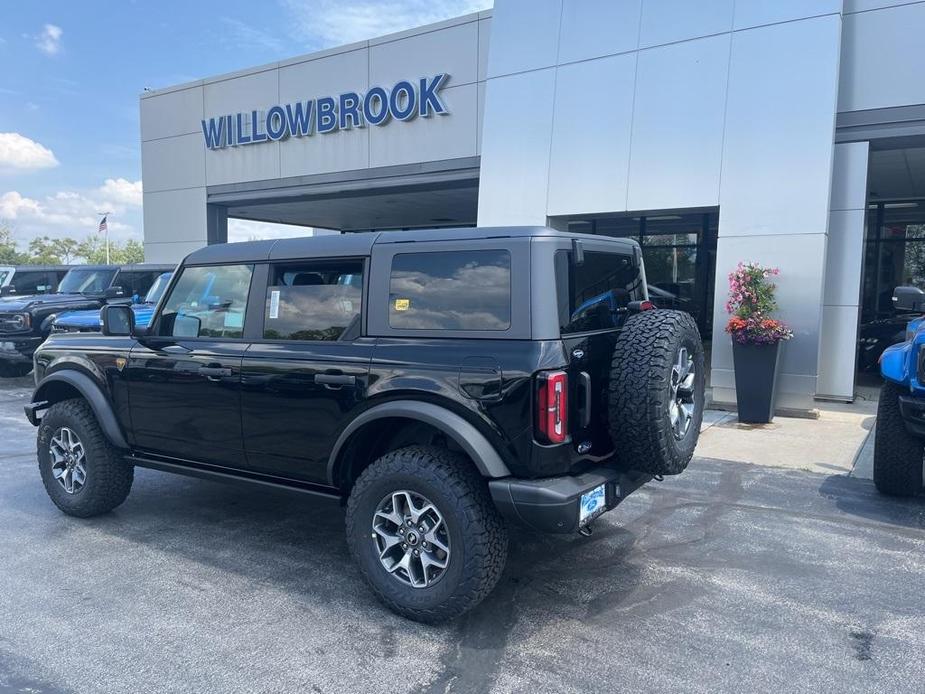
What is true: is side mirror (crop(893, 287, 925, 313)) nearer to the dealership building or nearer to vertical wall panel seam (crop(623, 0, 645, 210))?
the dealership building

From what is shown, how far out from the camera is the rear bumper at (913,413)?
4852 mm

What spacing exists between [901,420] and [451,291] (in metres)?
3.83

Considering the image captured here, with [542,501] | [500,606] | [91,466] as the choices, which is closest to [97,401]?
[91,466]

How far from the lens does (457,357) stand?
138 inches

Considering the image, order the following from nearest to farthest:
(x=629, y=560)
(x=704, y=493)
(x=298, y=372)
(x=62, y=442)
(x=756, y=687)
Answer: (x=756, y=687) → (x=298, y=372) → (x=629, y=560) → (x=62, y=442) → (x=704, y=493)

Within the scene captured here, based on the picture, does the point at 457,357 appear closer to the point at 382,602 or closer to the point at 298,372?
the point at 298,372

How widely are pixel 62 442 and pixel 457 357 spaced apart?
10.9 ft

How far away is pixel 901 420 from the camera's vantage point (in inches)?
210

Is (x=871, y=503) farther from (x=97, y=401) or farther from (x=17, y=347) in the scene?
(x=17, y=347)

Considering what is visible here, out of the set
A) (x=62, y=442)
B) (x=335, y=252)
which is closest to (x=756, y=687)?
(x=335, y=252)

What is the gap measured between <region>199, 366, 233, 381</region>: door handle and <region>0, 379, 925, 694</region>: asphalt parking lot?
1133 millimetres

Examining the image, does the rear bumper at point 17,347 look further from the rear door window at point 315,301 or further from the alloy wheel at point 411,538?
the alloy wheel at point 411,538

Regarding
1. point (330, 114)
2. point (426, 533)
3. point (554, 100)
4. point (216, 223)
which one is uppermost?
point (330, 114)

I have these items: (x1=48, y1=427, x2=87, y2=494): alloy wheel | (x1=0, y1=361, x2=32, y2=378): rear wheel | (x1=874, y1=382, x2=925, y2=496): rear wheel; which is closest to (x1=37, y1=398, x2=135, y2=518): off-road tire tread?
(x1=48, y1=427, x2=87, y2=494): alloy wheel
